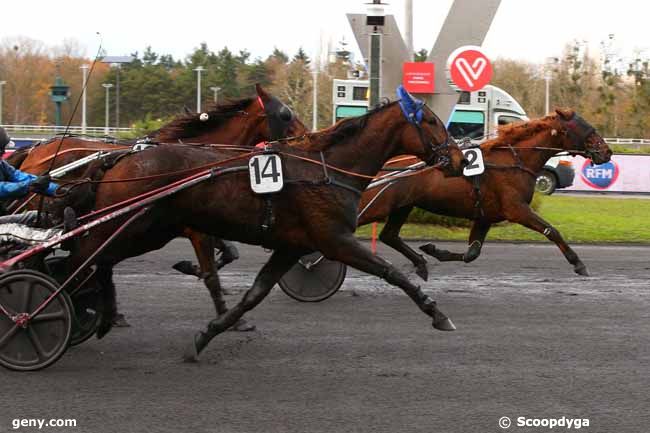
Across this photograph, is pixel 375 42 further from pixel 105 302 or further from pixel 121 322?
pixel 105 302

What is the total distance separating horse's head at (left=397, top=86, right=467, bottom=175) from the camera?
618 cm

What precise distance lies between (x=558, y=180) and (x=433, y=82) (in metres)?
11.7

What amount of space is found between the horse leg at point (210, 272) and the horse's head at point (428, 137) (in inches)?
74.4

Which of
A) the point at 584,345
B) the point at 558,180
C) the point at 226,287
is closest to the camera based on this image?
the point at 584,345

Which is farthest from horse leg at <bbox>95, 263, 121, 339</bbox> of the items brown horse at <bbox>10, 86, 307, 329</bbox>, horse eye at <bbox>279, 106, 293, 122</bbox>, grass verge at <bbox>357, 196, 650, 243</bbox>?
grass verge at <bbox>357, 196, 650, 243</bbox>

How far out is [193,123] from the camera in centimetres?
742

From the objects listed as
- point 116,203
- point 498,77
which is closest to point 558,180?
point 116,203

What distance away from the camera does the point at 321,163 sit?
5992 mm

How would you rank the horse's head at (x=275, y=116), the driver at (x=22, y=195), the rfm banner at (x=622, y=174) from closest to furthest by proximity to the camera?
1. the driver at (x=22, y=195)
2. the horse's head at (x=275, y=116)
3. the rfm banner at (x=622, y=174)

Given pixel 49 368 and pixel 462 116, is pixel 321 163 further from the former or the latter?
pixel 462 116

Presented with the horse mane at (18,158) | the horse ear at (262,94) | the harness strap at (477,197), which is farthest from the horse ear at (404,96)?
the horse mane at (18,158)

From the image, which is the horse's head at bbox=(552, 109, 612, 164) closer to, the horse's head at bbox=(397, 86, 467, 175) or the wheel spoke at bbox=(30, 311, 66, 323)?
the horse's head at bbox=(397, 86, 467, 175)

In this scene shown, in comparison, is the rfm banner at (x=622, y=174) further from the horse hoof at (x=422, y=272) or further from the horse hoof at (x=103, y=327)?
the horse hoof at (x=103, y=327)

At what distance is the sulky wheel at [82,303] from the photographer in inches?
242
